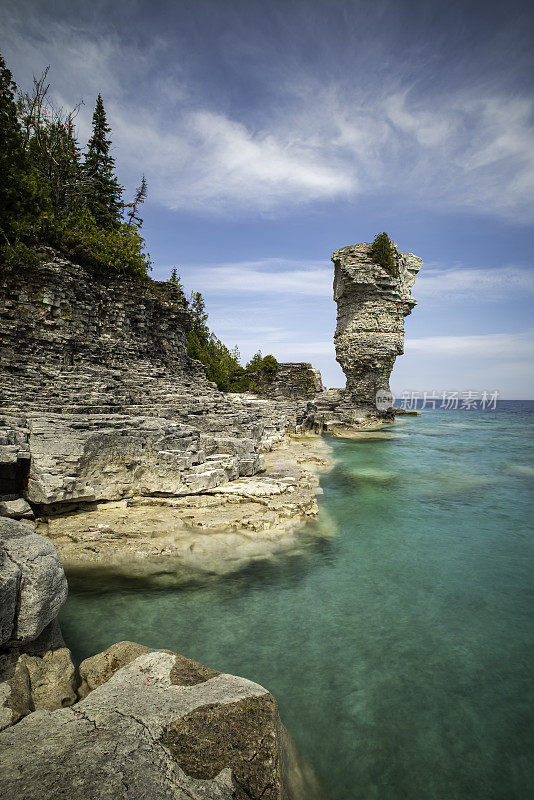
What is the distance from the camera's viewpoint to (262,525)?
6727 millimetres

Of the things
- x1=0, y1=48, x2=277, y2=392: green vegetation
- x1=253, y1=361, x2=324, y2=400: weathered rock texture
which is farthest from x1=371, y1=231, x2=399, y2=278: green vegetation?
x1=0, y1=48, x2=277, y2=392: green vegetation

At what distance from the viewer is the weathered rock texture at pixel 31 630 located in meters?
2.67

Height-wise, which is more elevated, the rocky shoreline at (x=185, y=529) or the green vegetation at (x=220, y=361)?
the green vegetation at (x=220, y=361)

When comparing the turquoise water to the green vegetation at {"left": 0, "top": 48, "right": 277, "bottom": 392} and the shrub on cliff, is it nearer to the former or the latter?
the green vegetation at {"left": 0, "top": 48, "right": 277, "bottom": 392}

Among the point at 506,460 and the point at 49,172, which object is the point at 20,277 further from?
the point at 506,460

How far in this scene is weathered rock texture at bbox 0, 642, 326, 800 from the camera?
171 cm

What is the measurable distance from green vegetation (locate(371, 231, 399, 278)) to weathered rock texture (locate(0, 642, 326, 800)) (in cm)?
2796

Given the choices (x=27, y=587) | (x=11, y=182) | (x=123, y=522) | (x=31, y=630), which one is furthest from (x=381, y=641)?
(x=11, y=182)

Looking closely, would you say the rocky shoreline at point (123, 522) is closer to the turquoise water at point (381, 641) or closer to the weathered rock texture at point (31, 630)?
the weathered rock texture at point (31, 630)

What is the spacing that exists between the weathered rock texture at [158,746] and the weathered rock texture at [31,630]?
0.46 metres

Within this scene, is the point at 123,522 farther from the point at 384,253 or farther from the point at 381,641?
the point at 384,253

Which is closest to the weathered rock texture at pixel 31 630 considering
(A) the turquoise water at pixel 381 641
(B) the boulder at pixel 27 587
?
(B) the boulder at pixel 27 587

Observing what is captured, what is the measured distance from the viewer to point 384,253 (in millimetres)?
26266

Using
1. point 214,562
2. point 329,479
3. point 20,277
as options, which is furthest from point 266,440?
point 20,277
